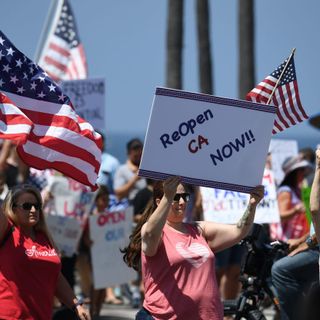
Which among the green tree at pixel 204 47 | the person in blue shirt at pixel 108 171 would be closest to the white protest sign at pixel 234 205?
the person in blue shirt at pixel 108 171

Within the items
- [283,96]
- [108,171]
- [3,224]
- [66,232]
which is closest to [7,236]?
[3,224]

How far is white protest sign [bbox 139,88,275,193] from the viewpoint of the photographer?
6.91m

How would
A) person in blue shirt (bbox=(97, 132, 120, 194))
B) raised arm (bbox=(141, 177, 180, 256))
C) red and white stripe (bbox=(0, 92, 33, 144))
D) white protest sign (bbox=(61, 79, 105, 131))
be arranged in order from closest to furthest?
raised arm (bbox=(141, 177, 180, 256)) < red and white stripe (bbox=(0, 92, 33, 144)) < person in blue shirt (bbox=(97, 132, 120, 194)) < white protest sign (bbox=(61, 79, 105, 131))

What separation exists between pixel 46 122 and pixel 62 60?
6.48 metres

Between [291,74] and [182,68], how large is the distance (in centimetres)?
1497

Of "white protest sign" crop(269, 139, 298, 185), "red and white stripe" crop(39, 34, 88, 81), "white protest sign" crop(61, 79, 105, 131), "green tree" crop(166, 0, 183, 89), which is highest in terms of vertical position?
"green tree" crop(166, 0, 183, 89)

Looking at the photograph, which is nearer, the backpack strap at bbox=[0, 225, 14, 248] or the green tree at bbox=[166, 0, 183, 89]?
the backpack strap at bbox=[0, 225, 14, 248]

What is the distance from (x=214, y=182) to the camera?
280 inches

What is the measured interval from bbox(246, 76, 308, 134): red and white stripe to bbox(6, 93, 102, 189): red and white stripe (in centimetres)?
114

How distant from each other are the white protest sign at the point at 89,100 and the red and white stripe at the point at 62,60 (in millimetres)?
523

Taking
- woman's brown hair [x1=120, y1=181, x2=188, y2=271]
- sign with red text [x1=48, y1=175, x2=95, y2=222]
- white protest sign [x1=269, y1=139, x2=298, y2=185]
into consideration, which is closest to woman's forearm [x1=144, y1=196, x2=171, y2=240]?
woman's brown hair [x1=120, y1=181, x2=188, y2=271]

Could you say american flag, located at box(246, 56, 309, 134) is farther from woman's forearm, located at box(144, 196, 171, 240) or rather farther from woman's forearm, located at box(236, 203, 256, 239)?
woman's forearm, located at box(144, 196, 171, 240)

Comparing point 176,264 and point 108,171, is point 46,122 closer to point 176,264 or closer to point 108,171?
point 176,264

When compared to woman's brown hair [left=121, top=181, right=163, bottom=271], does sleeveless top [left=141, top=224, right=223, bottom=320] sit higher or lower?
A: lower
